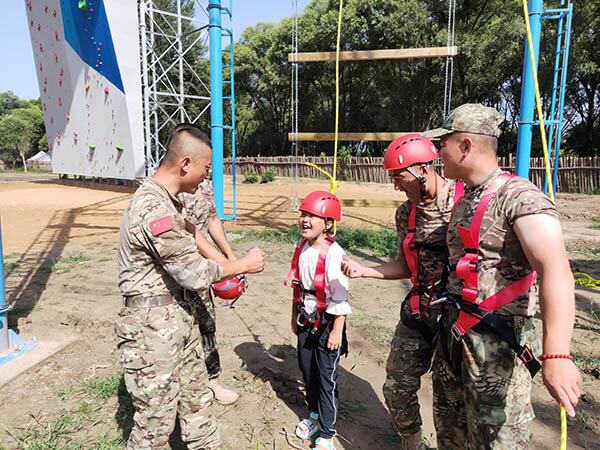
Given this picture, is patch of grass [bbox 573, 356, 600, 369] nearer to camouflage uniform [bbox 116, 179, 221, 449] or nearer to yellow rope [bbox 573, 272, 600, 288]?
yellow rope [bbox 573, 272, 600, 288]

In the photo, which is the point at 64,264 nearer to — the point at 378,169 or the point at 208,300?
the point at 208,300

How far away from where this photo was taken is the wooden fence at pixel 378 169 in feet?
66.7

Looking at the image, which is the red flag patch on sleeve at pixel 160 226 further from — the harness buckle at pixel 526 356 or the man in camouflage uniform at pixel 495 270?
the harness buckle at pixel 526 356

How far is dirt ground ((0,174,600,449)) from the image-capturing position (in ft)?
10.5

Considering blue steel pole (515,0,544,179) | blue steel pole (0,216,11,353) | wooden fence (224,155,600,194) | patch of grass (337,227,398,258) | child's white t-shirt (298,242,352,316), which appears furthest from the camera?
wooden fence (224,155,600,194)

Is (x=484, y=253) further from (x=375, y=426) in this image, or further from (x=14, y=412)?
(x=14, y=412)

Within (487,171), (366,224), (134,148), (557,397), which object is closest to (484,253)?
(487,171)

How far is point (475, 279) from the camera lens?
6.38 feet

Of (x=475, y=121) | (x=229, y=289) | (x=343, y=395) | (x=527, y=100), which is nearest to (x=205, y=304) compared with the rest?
(x=229, y=289)

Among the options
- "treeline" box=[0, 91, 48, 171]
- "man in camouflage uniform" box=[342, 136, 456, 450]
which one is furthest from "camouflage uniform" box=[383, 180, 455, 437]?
"treeline" box=[0, 91, 48, 171]

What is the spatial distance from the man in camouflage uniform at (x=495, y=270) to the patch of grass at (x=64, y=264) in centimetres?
773

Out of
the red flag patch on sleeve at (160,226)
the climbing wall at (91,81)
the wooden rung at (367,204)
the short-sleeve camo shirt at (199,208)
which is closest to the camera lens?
the red flag patch on sleeve at (160,226)

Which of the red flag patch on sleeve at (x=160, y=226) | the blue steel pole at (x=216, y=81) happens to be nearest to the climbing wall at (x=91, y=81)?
the blue steel pole at (x=216, y=81)

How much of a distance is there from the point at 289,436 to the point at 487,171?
2449 mm
